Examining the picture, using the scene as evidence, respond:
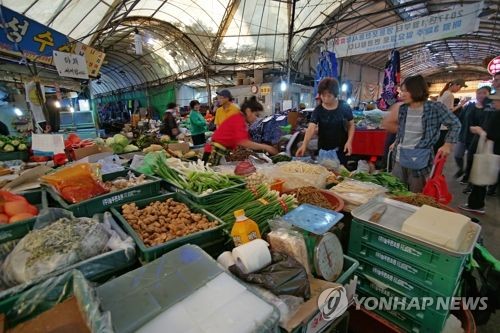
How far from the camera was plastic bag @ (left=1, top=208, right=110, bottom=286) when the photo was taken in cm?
116

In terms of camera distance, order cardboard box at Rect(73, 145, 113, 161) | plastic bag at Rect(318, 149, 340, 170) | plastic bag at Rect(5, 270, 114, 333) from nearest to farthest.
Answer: plastic bag at Rect(5, 270, 114, 333), plastic bag at Rect(318, 149, 340, 170), cardboard box at Rect(73, 145, 113, 161)

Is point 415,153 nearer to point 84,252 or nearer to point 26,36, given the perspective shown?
point 84,252

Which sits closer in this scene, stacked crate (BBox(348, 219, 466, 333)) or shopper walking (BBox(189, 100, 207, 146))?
stacked crate (BBox(348, 219, 466, 333))

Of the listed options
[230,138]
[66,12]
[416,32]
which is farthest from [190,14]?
[230,138]

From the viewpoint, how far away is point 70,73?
15.0 feet

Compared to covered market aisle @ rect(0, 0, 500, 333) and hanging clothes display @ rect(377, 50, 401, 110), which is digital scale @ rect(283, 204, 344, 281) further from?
hanging clothes display @ rect(377, 50, 401, 110)

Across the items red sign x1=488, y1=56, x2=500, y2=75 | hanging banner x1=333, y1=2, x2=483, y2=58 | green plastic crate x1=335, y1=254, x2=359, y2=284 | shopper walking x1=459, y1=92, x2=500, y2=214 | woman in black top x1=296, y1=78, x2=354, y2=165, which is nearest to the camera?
green plastic crate x1=335, y1=254, x2=359, y2=284

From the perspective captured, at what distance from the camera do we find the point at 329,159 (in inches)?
128

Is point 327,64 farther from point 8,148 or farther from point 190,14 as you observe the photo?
point 8,148

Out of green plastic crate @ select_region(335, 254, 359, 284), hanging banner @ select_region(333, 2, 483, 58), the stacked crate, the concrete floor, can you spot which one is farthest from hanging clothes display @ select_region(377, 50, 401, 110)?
green plastic crate @ select_region(335, 254, 359, 284)

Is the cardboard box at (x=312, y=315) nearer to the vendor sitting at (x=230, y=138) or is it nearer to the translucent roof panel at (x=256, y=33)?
the vendor sitting at (x=230, y=138)

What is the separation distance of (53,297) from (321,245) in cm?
127

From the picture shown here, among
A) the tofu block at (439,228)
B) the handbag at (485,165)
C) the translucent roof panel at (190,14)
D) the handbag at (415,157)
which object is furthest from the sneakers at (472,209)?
the translucent roof panel at (190,14)

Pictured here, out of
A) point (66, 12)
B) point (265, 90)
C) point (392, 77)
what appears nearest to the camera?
point (66, 12)
